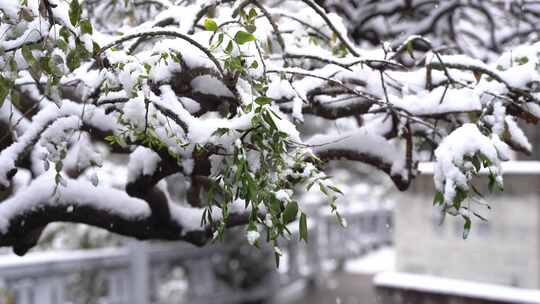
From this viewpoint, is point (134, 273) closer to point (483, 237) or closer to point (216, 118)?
point (483, 237)

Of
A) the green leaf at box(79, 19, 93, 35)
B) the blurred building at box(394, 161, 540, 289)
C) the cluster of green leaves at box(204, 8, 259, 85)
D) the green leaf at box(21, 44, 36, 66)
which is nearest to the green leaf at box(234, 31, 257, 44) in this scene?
the cluster of green leaves at box(204, 8, 259, 85)

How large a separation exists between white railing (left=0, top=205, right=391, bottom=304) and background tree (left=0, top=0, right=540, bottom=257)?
1.84 meters

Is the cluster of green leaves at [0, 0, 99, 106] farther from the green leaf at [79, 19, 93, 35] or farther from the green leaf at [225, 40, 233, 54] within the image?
the green leaf at [225, 40, 233, 54]

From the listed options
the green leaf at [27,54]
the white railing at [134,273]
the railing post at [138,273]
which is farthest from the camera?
the railing post at [138,273]

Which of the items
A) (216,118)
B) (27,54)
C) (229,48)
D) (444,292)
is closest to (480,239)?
(444,292)

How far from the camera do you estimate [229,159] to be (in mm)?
1937

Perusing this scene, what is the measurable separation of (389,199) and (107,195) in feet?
48.5

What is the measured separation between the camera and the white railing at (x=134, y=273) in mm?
6199

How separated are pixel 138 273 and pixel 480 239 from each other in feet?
14.4

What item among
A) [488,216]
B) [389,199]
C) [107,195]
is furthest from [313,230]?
[107,195]

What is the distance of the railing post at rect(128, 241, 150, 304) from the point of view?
734 cm

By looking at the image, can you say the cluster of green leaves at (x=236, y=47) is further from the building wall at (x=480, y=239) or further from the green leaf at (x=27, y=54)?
the building wall at (x=480, y=239)

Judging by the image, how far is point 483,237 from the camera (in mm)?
7781

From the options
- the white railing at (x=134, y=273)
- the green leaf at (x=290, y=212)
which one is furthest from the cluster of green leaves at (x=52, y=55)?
the white railing at (x=134, y=273)
